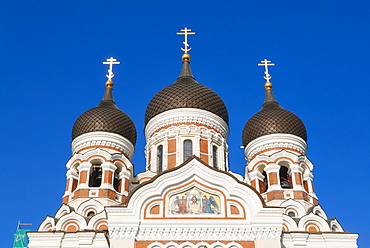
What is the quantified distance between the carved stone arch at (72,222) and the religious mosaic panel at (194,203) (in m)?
4.38

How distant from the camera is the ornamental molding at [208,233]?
14.3m

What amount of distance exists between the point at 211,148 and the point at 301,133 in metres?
4.04

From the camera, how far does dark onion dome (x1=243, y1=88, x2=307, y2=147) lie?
21.3 metres

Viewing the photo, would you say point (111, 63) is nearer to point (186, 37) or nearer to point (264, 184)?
point (186, 37)

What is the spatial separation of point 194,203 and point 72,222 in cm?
518

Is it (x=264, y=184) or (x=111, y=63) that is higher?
(x=111, y=63)

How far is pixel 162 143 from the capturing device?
2014 centimetres

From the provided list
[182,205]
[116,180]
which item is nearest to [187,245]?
[182,205]

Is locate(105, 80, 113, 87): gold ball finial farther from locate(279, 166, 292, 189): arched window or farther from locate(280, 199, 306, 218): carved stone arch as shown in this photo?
locate(280, 199, 306, 218): carved stone arch

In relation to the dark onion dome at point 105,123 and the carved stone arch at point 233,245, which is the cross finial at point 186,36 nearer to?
the dark onion dome at point 105,123

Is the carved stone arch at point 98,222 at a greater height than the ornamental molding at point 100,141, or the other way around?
the ornamental molding at point 100,141

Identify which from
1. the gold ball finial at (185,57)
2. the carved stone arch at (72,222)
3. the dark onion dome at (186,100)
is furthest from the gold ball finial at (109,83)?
the carved stone arch at (72,222)

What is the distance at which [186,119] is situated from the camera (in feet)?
66.3

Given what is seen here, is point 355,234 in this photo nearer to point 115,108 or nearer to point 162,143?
point 162,143
